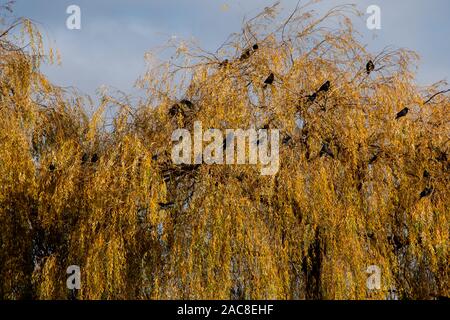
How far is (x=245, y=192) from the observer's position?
9.09 metres

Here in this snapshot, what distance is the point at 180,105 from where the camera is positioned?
9.86m

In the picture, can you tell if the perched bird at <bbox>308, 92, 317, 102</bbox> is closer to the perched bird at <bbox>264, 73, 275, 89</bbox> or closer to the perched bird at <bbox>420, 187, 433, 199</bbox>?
the perched bird at <bbox>264, 73, 275, 89</bbox>

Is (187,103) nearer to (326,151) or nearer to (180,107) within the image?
(180,107)

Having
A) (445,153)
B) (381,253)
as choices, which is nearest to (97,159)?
(381,253)

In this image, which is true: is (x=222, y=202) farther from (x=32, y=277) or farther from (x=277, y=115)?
(x=32, y=277)

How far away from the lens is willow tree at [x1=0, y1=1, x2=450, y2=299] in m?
8.76

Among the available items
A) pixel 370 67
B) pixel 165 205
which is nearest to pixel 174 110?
pixel 165 205

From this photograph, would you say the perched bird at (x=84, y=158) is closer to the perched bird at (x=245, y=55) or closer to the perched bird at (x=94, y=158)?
the perched bird at (x=94, y=158)

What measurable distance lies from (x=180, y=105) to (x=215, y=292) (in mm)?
2517

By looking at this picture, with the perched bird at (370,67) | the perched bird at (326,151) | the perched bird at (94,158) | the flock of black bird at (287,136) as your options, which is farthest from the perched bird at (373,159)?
the perched bird at (94,158)

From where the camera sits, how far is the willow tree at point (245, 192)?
8.76m

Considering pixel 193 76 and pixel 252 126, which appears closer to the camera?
pixel 252 126

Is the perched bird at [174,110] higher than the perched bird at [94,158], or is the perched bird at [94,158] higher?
the perched bird at [174,110]

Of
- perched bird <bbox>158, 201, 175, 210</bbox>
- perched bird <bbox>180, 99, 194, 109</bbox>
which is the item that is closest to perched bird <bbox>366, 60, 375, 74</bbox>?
perched bird <bbox>180, 99, 194, 109</bbox>
